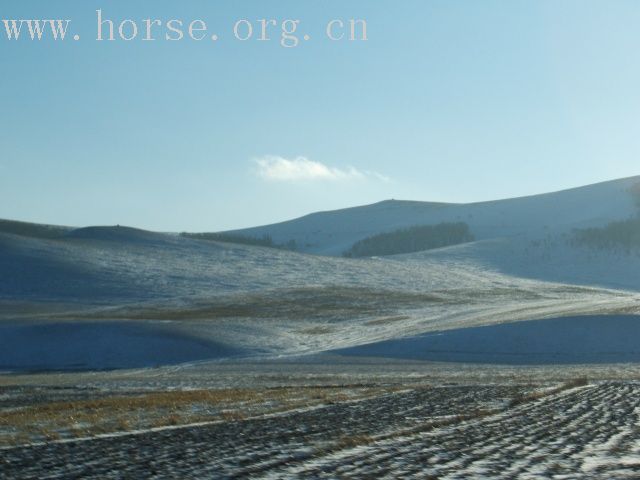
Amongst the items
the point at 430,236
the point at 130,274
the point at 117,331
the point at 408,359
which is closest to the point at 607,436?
the point at 408,359

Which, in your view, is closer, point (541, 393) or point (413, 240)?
point (541, 393)

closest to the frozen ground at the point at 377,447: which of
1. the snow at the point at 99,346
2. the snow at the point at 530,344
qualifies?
the snow at the point at 530,344

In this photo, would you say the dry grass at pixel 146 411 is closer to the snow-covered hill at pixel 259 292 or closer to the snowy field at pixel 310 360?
the snowy field at pixel 310 360

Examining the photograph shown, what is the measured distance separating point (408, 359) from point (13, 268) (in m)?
57.8

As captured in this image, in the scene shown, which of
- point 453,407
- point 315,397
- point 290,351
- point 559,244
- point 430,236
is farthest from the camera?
point 430,236

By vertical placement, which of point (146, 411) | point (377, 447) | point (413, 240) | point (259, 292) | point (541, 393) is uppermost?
point (413, 240)

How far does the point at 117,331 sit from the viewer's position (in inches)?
2207

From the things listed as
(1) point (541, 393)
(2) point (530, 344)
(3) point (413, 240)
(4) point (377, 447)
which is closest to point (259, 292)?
(2) point (530, 344)

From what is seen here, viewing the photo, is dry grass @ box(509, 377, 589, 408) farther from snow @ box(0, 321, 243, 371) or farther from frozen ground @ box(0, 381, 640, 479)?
snow @ box(0, 321, 243, 371)

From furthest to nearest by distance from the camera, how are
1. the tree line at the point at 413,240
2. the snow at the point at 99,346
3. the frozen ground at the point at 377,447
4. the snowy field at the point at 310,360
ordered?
the tree line at the point at 413,240 → the snow at the point at 99,346 → the snowy field at the point at 310,360 → the frozen ground at the point at 377,447

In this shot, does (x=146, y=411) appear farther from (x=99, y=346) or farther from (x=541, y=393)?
(x=99, y=346)

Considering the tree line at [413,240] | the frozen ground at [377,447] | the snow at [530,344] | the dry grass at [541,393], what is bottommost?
the snow at [530,344]

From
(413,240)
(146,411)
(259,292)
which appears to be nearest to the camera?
(146,411)

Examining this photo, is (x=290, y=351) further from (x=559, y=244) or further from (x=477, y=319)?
(x=559, y=244)
